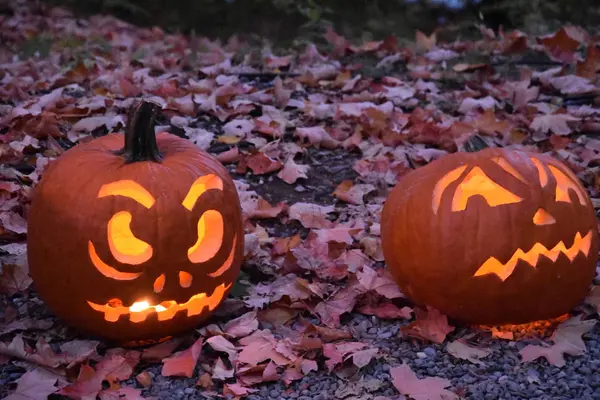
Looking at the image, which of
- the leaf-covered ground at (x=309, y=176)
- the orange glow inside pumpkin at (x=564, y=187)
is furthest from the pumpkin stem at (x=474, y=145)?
the orange glow inside pumpkin at (x=564, y=187)

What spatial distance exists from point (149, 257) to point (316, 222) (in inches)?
47.9

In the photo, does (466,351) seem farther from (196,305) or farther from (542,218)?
(196,305)

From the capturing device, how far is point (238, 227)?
8.59ft

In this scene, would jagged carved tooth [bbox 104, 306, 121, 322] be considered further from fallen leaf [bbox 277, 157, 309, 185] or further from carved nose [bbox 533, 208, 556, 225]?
fallen leaf [bbox 277, 157, 309, 185]

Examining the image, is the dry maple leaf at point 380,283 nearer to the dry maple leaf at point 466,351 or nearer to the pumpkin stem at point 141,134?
the dry maple leaf at point 466,351

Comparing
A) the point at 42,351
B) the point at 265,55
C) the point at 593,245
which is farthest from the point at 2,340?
the point at 265,55

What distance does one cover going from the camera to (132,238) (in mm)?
2420

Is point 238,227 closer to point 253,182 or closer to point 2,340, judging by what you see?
point 2,340

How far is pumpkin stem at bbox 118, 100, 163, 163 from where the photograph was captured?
2469 millimetres

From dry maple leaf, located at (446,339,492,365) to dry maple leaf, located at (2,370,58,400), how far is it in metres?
1.24

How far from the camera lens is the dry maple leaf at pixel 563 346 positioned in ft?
7.86

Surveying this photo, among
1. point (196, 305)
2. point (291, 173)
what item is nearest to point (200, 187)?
point (196, 305)

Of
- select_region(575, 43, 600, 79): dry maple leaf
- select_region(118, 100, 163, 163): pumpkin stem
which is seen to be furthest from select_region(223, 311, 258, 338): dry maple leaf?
select_region(575, 43, 600, 79): dry maple leaf

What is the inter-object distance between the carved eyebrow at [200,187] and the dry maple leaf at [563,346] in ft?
3.76
